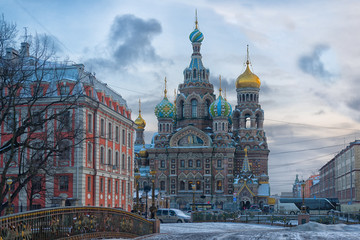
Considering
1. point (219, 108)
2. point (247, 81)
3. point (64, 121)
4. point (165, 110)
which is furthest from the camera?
point (247, 81)

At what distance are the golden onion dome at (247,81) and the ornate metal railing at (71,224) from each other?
8101 centimetres

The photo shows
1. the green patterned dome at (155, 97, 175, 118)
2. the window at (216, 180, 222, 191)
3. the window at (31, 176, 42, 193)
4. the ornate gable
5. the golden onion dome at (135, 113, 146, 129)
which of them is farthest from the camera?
the golden onion dome at (135, 113, 146, 129)

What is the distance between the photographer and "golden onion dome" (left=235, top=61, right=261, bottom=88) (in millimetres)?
107375

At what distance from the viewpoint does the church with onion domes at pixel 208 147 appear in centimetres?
9850

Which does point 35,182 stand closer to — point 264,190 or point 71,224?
point 71,224

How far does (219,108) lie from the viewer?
101 metres

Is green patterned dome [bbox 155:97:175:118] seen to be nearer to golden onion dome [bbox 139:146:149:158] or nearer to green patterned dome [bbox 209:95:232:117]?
green patterned dome [bbox 209:95:232:117]

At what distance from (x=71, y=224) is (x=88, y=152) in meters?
23.9

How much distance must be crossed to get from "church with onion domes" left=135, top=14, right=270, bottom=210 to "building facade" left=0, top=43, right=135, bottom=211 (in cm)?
4473

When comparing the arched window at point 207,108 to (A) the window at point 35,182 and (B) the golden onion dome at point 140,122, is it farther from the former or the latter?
(A) the window at point 35,182

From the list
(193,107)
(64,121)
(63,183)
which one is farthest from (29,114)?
(193,107)

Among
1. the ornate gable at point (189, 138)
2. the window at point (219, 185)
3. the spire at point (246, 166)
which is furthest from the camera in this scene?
the ornate gable at point (189, 138)

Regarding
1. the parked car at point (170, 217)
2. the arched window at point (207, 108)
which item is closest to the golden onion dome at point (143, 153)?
the arched window at point (207, 108)

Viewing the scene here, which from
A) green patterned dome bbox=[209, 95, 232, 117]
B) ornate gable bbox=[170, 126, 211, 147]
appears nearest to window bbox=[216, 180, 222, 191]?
ornate gable bbox=[170, 126, 211, 147]
